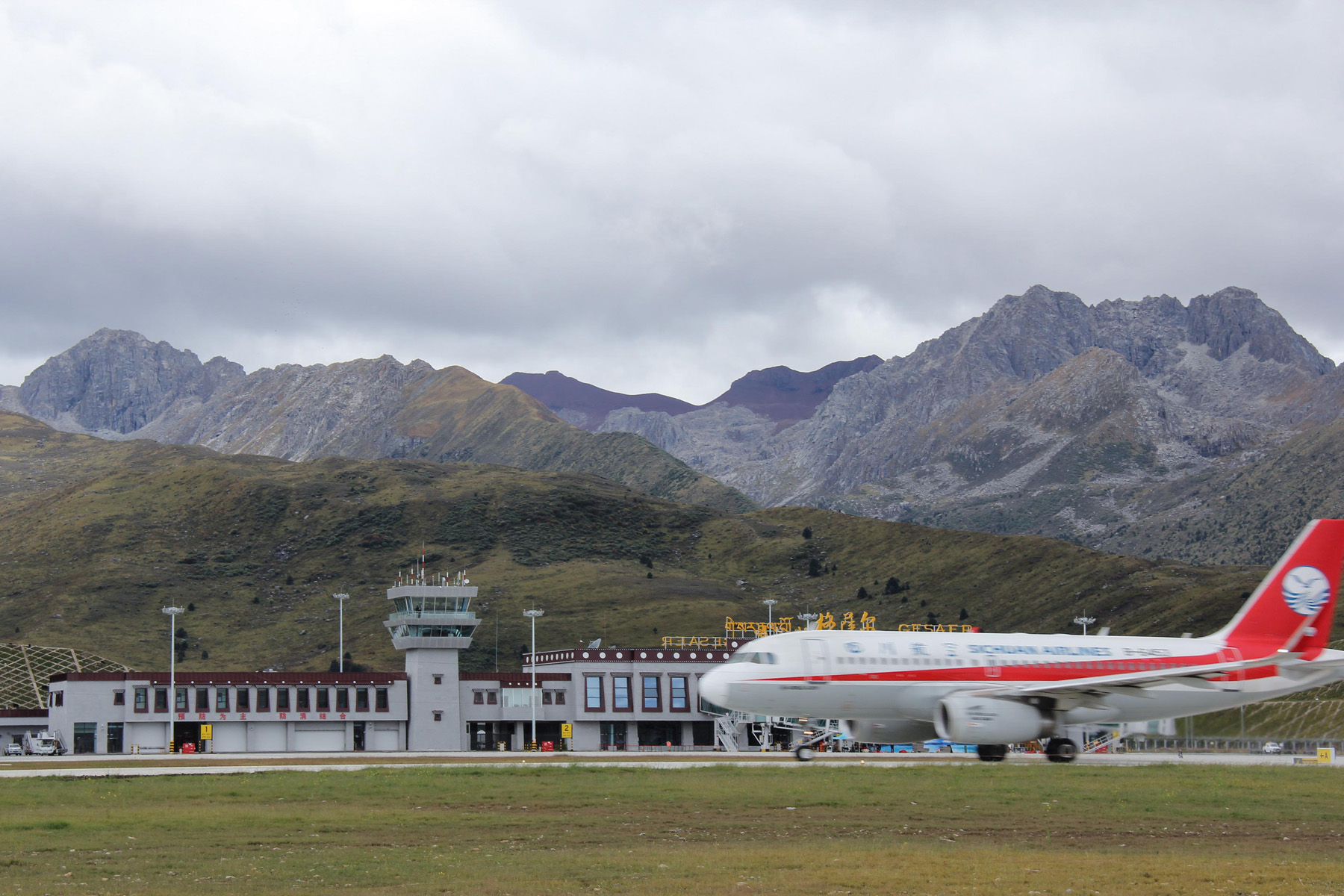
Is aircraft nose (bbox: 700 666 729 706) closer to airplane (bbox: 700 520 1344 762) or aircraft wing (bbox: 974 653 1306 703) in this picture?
airplane (bbox: 700 520 1344 762)

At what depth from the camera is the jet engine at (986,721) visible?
51.5m

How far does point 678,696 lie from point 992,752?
2967 inches

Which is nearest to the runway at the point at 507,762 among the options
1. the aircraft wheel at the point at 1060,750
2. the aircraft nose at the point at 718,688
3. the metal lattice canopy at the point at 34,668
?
the aircraft wheel at the point at 1060,750

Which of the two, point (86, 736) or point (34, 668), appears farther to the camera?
point (34, 668)

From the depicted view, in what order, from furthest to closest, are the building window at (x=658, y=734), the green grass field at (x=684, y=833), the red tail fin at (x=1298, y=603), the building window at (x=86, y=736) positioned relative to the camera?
the building window at (x=658, y=734), the building window at (x=86, y=736), the red tail fin at (x=1298, y=603), the green grass field at (x=684, y=833)

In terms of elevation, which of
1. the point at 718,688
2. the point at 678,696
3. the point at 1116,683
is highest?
the point at 718,688

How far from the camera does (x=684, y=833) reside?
37.5 m

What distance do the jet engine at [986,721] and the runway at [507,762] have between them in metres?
13.0

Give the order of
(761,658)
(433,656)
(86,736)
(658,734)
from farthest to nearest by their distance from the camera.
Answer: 1. (658,734)
2. (433,656)
3. (86,736)
4. (761,658)

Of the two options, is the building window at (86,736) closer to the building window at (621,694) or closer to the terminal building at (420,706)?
the terminal building at (420,706)

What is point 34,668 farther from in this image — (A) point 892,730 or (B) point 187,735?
(A) point 892,730

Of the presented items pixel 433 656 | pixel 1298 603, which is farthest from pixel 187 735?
pixel 1298 603

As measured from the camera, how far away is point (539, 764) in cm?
7425

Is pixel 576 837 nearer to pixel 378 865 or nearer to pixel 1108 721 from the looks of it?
pixel 378 865
